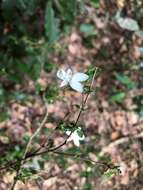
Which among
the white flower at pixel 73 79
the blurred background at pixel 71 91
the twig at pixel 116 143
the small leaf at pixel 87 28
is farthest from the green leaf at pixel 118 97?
the white flower at pixel 73 79

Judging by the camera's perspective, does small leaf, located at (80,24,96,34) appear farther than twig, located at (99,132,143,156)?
Yes

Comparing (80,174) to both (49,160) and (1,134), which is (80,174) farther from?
(1,134)

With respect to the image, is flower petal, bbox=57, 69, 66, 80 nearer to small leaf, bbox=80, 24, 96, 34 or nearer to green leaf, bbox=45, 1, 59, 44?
green leaf, bbox=45, 1, 59, 44

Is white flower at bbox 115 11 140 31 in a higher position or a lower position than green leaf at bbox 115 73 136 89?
higher

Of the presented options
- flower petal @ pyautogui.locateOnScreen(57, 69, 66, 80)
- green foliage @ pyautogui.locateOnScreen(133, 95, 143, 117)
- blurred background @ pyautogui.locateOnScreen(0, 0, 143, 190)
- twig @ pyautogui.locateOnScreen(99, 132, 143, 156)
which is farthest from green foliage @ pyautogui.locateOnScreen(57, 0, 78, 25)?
flower petal @ pyautogui.locateOnScreen(57, 69, 66, 80)

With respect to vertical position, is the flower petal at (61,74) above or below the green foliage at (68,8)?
below

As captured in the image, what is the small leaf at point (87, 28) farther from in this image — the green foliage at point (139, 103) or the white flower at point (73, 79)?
the white flower at point (73, 79)
